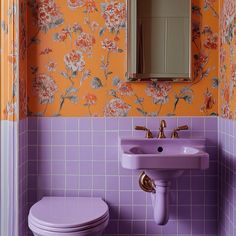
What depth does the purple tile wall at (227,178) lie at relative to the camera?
176 cm

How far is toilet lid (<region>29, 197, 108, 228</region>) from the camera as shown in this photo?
5.14 ft

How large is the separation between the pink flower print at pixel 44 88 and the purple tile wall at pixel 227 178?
3.08 feet

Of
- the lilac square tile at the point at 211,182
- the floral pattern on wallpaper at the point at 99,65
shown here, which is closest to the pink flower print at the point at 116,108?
the floral pattern on wallpaper at the point at 99,65

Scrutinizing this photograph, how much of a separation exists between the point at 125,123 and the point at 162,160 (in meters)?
0.48

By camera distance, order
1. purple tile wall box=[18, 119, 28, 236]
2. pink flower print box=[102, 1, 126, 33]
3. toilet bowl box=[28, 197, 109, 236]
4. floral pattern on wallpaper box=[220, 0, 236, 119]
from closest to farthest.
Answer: toilet bowl box=[28, 197, 109, 236] < floral pattern on wallpaper box=[220, 0, 236, 119] < purple tile wall box=[18, 119, 28, 236] < pink flower print box=[102, 1, 126, 33]

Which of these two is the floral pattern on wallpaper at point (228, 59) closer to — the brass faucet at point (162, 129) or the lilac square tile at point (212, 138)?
the lilac square tile at point (212, 138)

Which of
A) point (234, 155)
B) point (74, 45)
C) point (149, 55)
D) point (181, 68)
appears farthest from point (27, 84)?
point (234, 155)

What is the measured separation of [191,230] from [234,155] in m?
0.56

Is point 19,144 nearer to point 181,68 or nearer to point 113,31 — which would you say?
point 113,31

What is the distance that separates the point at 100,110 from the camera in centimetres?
203

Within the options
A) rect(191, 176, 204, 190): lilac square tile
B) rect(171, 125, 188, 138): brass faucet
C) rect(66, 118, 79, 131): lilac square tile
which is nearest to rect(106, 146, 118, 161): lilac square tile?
rect(66, 118, 79, 131): lilac square tile

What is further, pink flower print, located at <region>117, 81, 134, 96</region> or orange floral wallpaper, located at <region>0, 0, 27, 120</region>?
pink flower print, located at <region>117, 81, 134, 96</region>

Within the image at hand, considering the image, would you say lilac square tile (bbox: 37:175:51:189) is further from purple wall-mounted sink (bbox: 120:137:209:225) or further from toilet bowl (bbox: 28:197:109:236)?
purple wall-mounted sink (bbox: 120:137:209:225)

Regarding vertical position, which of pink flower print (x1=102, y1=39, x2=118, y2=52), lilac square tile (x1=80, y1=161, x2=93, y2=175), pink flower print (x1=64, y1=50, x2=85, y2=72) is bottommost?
lilac square tile (x1=80, y1=161, x2=93, y2=175)
